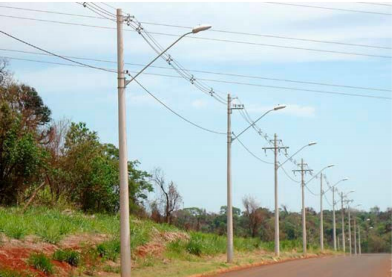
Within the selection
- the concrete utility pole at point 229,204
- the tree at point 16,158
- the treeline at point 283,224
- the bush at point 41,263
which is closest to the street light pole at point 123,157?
the bush at point 41,263

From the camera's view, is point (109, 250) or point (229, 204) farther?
point (229, 204)

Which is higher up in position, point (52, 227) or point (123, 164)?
point (123, 164)

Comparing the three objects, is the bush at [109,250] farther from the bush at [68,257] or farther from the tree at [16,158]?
the tree at [16,158]

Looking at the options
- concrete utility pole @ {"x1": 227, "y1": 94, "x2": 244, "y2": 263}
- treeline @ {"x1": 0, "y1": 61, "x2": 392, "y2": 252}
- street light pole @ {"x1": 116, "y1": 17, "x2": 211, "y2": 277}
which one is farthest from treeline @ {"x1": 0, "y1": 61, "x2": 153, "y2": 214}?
street light pole @ {"x1": 116, "y1": 17, "x2": 211, "y2": 277}

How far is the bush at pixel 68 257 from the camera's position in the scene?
87.1 ft

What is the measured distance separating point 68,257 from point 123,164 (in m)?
4.97

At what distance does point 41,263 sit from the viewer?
80.8 feet

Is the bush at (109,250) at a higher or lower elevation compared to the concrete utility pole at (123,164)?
lower

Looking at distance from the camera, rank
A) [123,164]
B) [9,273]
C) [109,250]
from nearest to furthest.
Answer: [9,273], [123,164], [109,250]

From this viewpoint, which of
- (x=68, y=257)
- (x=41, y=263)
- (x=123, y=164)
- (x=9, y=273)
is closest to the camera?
(x=9, y=273)

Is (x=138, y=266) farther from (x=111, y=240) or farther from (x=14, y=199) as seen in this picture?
(x=14, y=199)

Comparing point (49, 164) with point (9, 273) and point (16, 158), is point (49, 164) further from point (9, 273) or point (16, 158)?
point (9, 273)

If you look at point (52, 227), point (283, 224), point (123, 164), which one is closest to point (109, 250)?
point (52, 227)

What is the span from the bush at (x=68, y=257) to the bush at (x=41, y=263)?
155 cm
